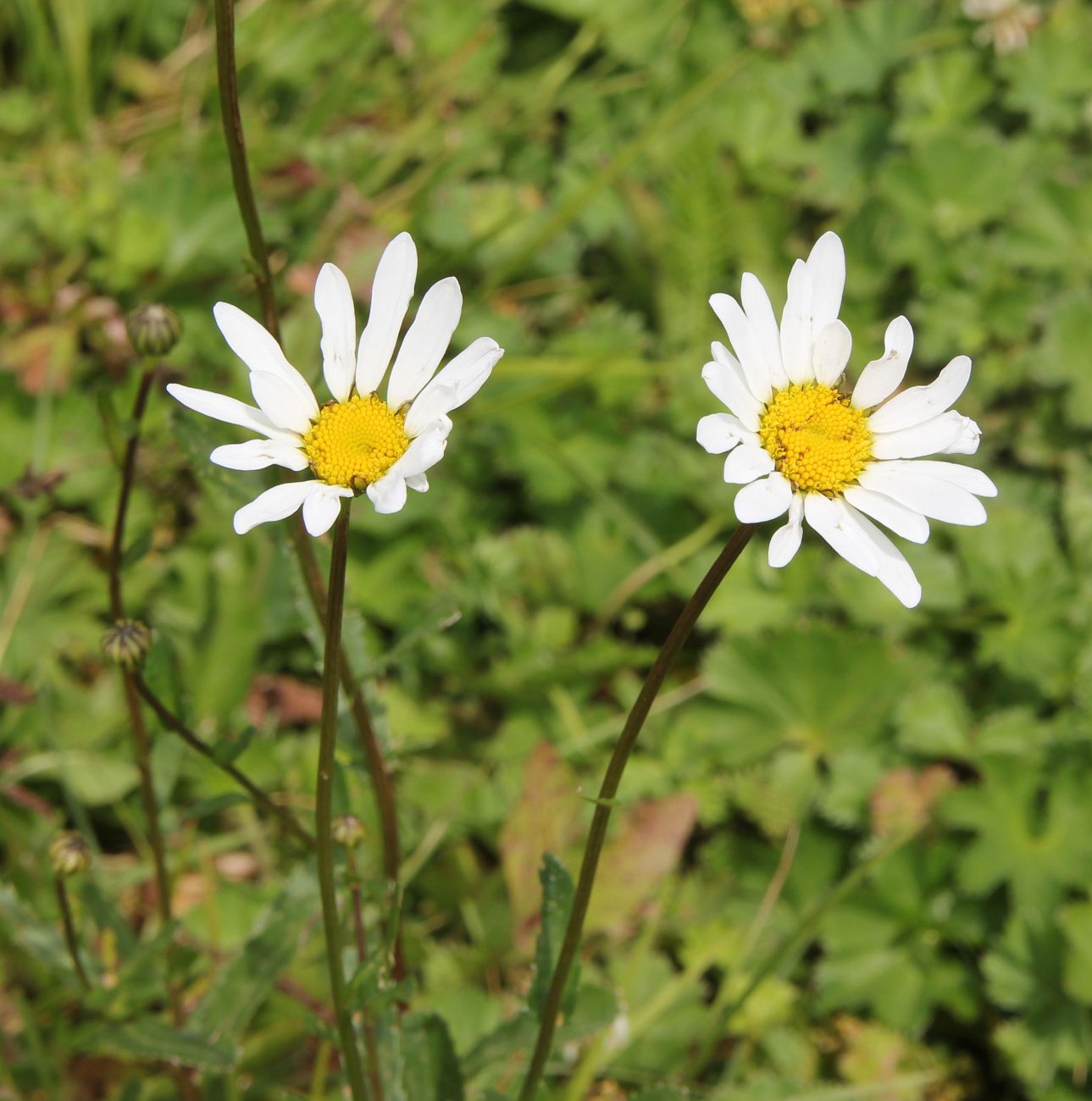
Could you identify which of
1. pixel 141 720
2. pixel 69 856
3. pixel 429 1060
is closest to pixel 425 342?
pixel 141 720

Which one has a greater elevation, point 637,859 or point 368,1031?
point 637,859

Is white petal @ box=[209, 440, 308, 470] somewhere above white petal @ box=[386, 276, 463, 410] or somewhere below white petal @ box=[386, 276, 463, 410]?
below

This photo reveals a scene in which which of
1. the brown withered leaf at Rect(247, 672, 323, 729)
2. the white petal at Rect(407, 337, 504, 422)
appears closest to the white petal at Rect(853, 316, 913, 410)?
the white petal at Rect(407, 337, 504, 422)

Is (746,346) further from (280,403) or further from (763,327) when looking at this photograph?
(280,403)

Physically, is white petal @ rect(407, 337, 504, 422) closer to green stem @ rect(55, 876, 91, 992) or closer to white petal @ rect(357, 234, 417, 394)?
white petal @ rect(357, 234, 417, 394)

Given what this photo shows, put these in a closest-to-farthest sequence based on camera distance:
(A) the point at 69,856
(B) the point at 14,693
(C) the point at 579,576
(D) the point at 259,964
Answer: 1. (A) the point at 69,856
2. (D) the point at 259,964
3. (B) the point at 14,693
4. (C) the point at 579,576

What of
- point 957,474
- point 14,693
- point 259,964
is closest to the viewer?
point 957,474
